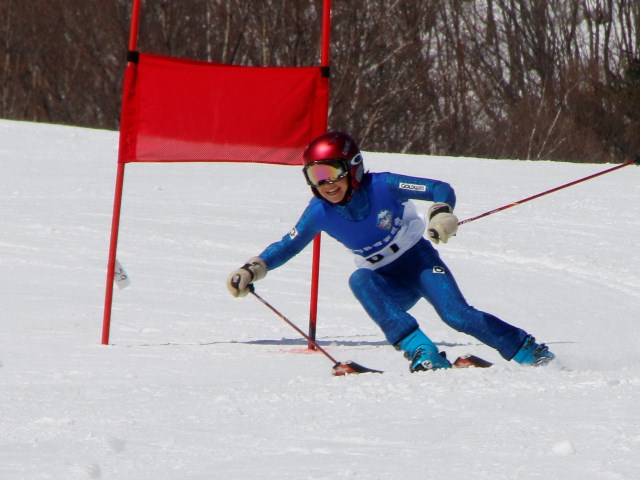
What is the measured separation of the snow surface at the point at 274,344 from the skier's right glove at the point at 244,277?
0.40 metres

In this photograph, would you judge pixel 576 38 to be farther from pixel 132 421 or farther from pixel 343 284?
pixel 132 421

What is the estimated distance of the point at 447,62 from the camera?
47.1 meters

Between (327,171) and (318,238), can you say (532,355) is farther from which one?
(318,238)

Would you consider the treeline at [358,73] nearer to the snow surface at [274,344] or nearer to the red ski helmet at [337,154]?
the snow surface at [274,344]

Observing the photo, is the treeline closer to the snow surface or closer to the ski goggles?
the snow surface

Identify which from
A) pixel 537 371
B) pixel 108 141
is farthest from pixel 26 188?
pixel 537 371

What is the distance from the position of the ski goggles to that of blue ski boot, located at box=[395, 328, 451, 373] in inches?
30.9

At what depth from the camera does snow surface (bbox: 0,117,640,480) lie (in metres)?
3.46

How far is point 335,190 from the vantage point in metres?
5.52

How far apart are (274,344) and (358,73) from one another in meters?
30.6

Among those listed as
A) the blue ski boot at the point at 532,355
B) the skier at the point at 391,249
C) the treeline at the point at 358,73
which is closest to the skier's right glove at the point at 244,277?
the skier at the point at 391,249

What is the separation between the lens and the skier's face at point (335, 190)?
5500 mm

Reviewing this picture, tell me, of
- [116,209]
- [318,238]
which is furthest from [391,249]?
[116,209]

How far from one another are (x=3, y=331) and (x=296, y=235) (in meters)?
2.17
